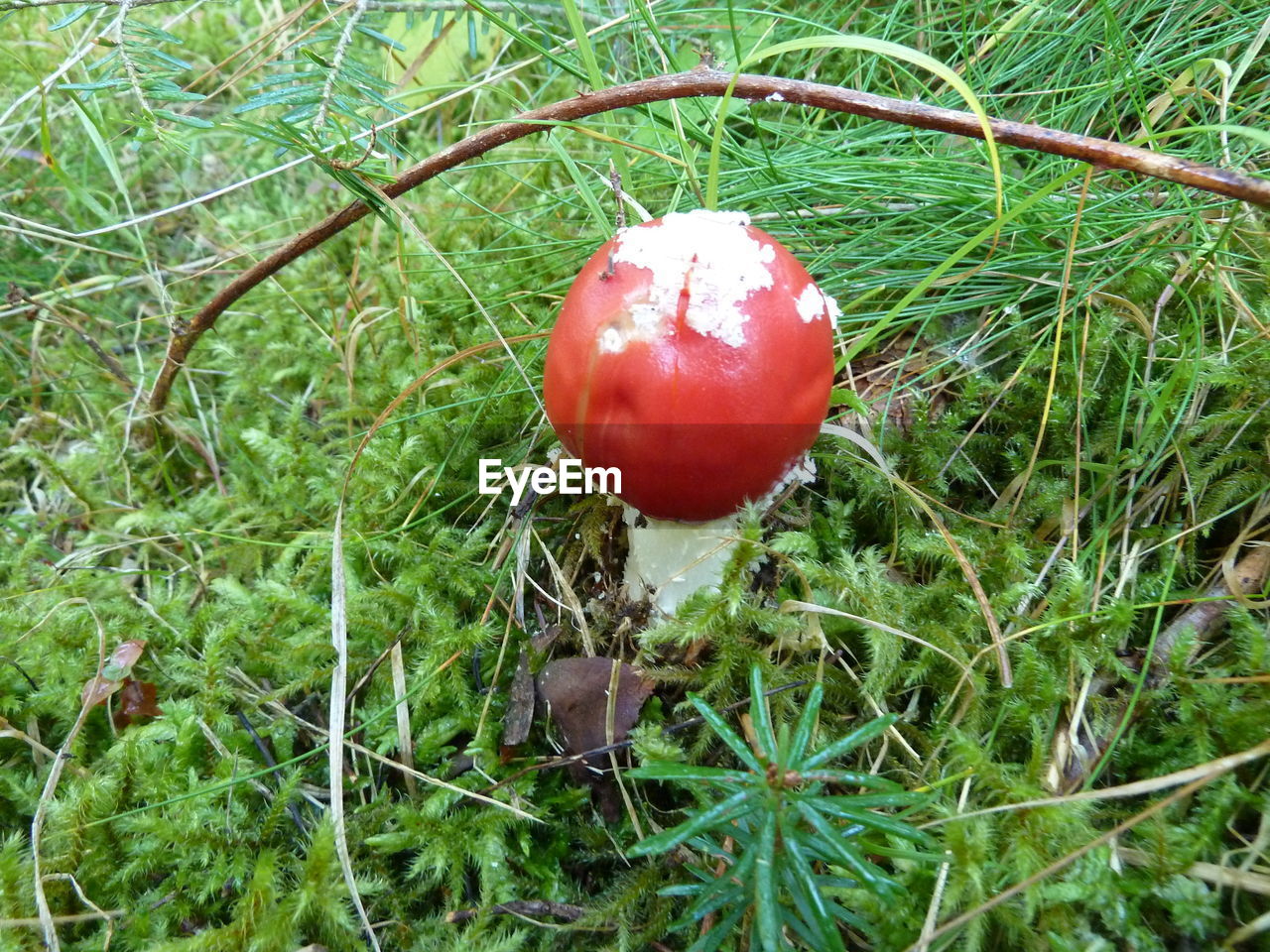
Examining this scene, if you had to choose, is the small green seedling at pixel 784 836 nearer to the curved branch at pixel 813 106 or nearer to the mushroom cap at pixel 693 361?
the mushroom cap at pixel 693 361

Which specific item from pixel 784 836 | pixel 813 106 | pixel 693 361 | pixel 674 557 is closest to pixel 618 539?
pixel 674 557

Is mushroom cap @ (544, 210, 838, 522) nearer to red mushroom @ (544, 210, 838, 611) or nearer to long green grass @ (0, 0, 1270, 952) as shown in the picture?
red mushroom @ (544, 210, 838, 611)

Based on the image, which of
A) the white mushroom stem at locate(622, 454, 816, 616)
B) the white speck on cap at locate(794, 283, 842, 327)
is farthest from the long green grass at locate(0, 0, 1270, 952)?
the white speck on cap at locate(794, 283, 842, 327)

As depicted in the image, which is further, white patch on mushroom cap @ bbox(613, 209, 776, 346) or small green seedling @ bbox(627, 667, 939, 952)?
white patch on mushroom cap @ bbox(613, 209, 776, 346)

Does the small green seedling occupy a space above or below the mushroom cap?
below

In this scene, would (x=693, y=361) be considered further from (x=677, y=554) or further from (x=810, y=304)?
(x=677, y=554)

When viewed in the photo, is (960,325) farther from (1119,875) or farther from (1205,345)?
(1119,875)
